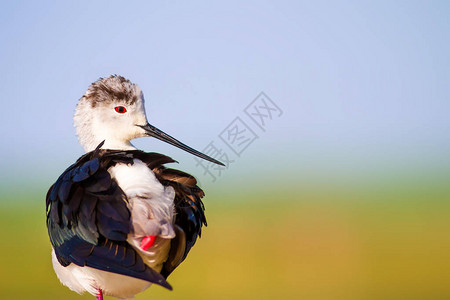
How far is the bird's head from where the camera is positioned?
413 centimetres

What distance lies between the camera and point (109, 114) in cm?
414

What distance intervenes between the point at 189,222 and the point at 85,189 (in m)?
0.66

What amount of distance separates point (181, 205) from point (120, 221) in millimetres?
531

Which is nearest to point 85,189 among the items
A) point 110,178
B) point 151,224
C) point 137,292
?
point 110,178

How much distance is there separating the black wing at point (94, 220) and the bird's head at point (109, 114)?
55cm

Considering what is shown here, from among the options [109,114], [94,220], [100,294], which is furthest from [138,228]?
[109,114]

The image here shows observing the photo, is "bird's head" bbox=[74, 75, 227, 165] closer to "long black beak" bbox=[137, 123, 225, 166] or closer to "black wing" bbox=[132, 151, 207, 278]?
"long black beak" bbox=[137, 123, 225, 166]

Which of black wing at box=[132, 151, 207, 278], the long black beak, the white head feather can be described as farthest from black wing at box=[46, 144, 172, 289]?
the long black beak

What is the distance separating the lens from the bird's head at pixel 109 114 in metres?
4.13

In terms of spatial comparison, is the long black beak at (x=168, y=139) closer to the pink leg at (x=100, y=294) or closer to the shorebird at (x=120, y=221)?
the shorebird at (x=120, y=221)

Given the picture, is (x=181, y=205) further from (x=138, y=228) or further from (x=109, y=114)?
(x=109, y=114)

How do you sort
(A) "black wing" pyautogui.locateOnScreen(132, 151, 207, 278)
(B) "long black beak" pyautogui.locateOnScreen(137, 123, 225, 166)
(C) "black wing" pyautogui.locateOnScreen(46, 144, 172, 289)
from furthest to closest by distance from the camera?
1. (B) "long black beak" pyautogui.locateOnScreen(137, 123, 225, 166)
2. (A) "black wing" pyautogui.locateOnScreen(132, 151, 207, 278)
3. (C) "black wing" pyautogui.locateOnScreen(46, 144, 172, 289)

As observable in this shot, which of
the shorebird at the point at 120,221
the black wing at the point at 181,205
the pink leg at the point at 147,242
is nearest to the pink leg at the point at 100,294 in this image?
the shorebird at the point at 120,221

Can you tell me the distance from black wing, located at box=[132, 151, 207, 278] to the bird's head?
0.61 meters
